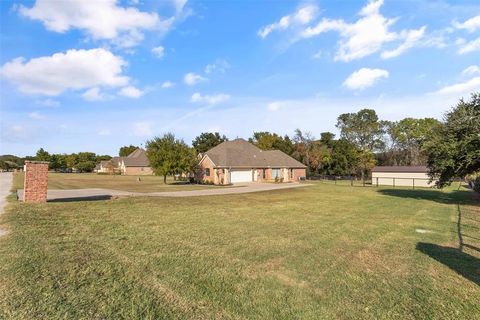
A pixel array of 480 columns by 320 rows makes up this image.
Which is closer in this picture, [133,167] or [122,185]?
[122,185]

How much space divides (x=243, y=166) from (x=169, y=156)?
1018 centimetres

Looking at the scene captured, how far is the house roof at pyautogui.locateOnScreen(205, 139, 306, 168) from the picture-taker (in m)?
39.8

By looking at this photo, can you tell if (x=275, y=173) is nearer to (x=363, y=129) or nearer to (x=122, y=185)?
(x=122, y=185)

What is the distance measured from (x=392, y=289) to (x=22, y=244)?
8.10 meters

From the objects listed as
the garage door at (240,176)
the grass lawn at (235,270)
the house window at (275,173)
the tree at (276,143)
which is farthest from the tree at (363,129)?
the grass lawn at (235,270)

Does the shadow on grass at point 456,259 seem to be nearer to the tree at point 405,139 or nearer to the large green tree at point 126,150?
the tree at point 405,139

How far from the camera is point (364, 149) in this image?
67.0 m

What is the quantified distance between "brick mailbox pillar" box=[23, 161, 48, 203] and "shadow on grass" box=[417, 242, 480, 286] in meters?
16.5

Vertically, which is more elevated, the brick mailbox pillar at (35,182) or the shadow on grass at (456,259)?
the brick mailbox pillar at (35,182)

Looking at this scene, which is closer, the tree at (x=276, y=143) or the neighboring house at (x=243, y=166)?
the neighboring house at (x=243, y=166)

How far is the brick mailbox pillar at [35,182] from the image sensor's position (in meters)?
14.9

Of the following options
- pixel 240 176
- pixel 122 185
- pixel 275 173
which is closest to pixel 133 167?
pixel 122 185

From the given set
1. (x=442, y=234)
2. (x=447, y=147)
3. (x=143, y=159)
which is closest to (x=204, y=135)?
(x=143, y=159)

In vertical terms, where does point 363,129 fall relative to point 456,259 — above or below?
above
